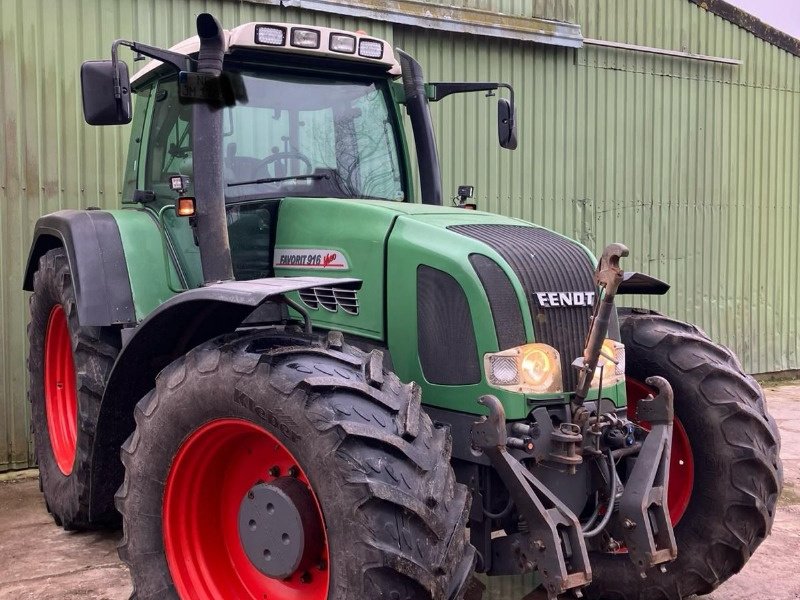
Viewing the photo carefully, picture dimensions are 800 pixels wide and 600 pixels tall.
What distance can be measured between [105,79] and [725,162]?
26.7ft

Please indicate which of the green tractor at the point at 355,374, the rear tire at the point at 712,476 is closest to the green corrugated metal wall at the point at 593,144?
the green tractor at the point at 355,374

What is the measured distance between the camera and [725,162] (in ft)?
34.1

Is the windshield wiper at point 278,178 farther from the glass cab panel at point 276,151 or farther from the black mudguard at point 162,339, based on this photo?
the black mudguard at point 162,339

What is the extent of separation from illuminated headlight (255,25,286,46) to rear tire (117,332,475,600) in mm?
1467

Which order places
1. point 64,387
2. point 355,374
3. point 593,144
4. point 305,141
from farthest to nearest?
point 593,144, point 64,387, point 305,141, point 355,374

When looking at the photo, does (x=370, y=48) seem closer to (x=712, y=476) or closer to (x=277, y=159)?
(x=277, y=159)

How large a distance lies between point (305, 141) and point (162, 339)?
1.17m

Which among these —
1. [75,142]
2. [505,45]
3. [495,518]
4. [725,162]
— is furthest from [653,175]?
[495,518]

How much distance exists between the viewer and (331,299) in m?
4.01

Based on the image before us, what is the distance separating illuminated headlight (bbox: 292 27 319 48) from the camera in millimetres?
4176

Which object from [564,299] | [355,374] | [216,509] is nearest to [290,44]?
[564,299]

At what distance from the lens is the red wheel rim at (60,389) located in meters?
5.48

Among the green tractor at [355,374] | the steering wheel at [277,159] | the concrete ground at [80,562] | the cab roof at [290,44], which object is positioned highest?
the cab roof at [290,44]

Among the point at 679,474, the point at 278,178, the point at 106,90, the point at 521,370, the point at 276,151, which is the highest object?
the point at 106,90
